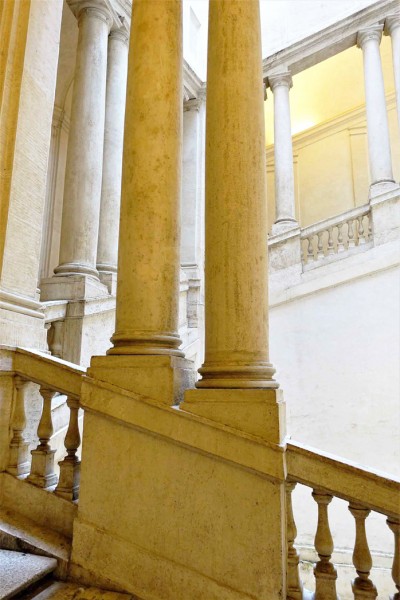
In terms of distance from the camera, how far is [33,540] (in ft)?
7.49

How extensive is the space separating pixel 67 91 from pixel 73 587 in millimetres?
9993

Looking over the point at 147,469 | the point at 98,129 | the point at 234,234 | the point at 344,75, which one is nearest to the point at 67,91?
the point at 98,129

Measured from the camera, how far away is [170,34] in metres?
2.84

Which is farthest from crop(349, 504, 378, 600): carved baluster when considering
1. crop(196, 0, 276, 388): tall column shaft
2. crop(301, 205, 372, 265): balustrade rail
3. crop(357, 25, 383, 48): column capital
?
crop(357, 25, 383, 48): column capital

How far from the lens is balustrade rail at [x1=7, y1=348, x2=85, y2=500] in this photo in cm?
249

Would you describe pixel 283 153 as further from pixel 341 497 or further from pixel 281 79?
pixel 341 497

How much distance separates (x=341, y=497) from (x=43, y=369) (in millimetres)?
1746

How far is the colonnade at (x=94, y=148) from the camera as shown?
19.9ft

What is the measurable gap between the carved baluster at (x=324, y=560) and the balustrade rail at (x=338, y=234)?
5727 millimetres

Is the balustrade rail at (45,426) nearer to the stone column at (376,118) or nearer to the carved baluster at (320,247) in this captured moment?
the carved baluster at (320,247)

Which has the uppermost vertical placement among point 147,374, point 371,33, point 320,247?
point 371,33

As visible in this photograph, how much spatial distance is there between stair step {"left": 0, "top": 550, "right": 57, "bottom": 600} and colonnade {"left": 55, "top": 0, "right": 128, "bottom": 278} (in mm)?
3821

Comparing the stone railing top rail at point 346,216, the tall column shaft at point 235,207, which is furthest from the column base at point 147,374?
the stone railing top rail at point 346,216

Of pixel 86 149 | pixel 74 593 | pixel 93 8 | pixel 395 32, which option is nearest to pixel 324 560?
pixel 74 593
